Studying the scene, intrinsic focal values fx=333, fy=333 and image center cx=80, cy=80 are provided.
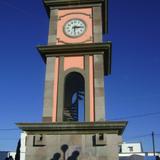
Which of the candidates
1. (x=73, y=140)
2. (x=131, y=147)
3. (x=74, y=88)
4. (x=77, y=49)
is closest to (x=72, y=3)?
(x=77, y=49)

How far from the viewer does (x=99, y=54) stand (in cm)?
2100

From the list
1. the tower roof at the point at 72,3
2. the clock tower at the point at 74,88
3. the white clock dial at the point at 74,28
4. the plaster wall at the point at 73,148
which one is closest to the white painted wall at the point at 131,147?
the clock tower at the point at 74,88

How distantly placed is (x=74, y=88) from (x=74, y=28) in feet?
→ 13.7

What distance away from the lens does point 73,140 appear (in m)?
18.4

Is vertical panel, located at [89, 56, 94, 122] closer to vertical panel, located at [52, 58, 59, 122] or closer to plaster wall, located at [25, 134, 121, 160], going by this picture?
plaster wall, located at [25, 134, 121, 160]

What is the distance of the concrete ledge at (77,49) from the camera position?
21000 mm

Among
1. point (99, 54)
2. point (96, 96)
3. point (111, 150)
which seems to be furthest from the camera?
point (99, 54)

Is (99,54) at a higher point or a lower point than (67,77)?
higher

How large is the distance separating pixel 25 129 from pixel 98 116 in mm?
4167

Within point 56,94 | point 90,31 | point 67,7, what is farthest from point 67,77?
point 67,7

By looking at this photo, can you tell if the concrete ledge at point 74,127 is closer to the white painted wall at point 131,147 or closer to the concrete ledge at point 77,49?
the concrete ledge at point 77,49

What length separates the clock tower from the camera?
59.7 ft

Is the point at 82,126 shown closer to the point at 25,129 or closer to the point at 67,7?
the point at 25,129

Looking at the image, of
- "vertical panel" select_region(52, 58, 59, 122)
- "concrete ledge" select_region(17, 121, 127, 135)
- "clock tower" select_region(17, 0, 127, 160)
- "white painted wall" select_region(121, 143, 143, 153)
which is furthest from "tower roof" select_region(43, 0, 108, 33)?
"white painted wall" select_region(121, 143, 143, 153)
